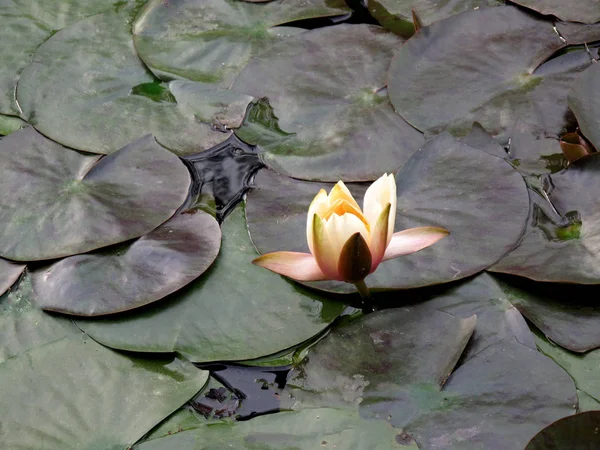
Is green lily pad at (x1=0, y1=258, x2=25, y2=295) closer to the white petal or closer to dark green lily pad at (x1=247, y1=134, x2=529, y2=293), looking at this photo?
dark green lily pad at (x1=247, y1=134, x2=529, y2=293)

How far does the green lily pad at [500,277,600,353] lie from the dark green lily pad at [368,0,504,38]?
98cm

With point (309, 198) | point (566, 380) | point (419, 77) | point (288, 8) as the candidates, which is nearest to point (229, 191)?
point (309, 198)

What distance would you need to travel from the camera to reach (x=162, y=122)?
6.64ft

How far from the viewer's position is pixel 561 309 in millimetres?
1533

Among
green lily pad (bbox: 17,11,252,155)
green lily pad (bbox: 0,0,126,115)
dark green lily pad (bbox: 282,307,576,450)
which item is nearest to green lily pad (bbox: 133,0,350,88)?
green lily pad (bbox: 17,11,252,155)

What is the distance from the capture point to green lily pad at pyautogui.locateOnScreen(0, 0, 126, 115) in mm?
2207

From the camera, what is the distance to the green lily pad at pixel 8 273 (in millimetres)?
1712

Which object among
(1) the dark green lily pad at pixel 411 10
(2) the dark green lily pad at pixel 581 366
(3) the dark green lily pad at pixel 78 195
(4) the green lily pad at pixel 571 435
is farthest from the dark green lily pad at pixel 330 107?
(4) the green lily pad at pixel 571 435

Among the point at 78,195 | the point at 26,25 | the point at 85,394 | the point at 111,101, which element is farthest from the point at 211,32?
the point at 85,394

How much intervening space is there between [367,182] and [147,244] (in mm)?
587

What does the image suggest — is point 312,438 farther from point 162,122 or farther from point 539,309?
point 162,122

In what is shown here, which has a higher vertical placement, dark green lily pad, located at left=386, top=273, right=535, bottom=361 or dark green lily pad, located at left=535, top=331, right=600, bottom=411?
dark green lily pad, located at left=386, top=273, right=535, bottom=361

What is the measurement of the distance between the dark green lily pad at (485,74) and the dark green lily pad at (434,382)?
649 mm

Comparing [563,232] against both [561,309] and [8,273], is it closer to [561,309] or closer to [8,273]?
[561,309]
